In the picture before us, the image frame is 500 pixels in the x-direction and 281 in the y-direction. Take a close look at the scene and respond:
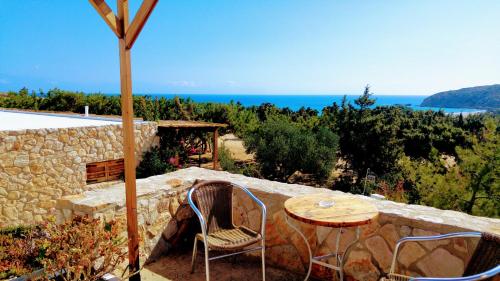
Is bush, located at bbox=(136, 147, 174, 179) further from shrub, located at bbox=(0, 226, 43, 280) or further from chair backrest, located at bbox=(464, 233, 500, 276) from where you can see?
chair backrest, located at bbox=(464, 233, 500, 276)

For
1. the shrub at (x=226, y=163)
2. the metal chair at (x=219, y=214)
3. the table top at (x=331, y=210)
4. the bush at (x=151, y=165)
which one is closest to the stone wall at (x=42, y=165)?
the bush at (x=151, y=165)

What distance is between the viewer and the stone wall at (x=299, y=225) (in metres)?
2.41

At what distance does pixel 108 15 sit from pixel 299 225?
2.30 meters

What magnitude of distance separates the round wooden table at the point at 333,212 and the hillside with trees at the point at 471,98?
6378 cm

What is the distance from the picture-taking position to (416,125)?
1786 centimetres

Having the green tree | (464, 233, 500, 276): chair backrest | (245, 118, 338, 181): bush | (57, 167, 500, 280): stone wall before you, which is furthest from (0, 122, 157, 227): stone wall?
the green tree

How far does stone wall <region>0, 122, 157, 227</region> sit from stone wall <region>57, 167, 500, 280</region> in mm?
6459

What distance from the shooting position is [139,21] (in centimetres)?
213

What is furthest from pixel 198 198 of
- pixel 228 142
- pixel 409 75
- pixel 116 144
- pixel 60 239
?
pixel 409 75

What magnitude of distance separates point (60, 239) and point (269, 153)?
1191 cm

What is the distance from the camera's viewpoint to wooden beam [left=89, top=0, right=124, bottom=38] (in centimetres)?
215

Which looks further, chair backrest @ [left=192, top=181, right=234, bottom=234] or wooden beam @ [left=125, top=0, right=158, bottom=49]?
chair backrest @ [left=192, top=181, right=234, bottom=234]

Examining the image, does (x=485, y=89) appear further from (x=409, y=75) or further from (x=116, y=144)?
(x=116, y=144)

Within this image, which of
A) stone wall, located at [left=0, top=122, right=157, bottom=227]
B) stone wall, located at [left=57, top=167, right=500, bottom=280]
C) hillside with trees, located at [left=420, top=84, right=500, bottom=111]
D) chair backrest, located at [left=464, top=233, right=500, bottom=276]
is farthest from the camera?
hillside with trees, located at [left=420, top=84, right=500, bottom=111]
